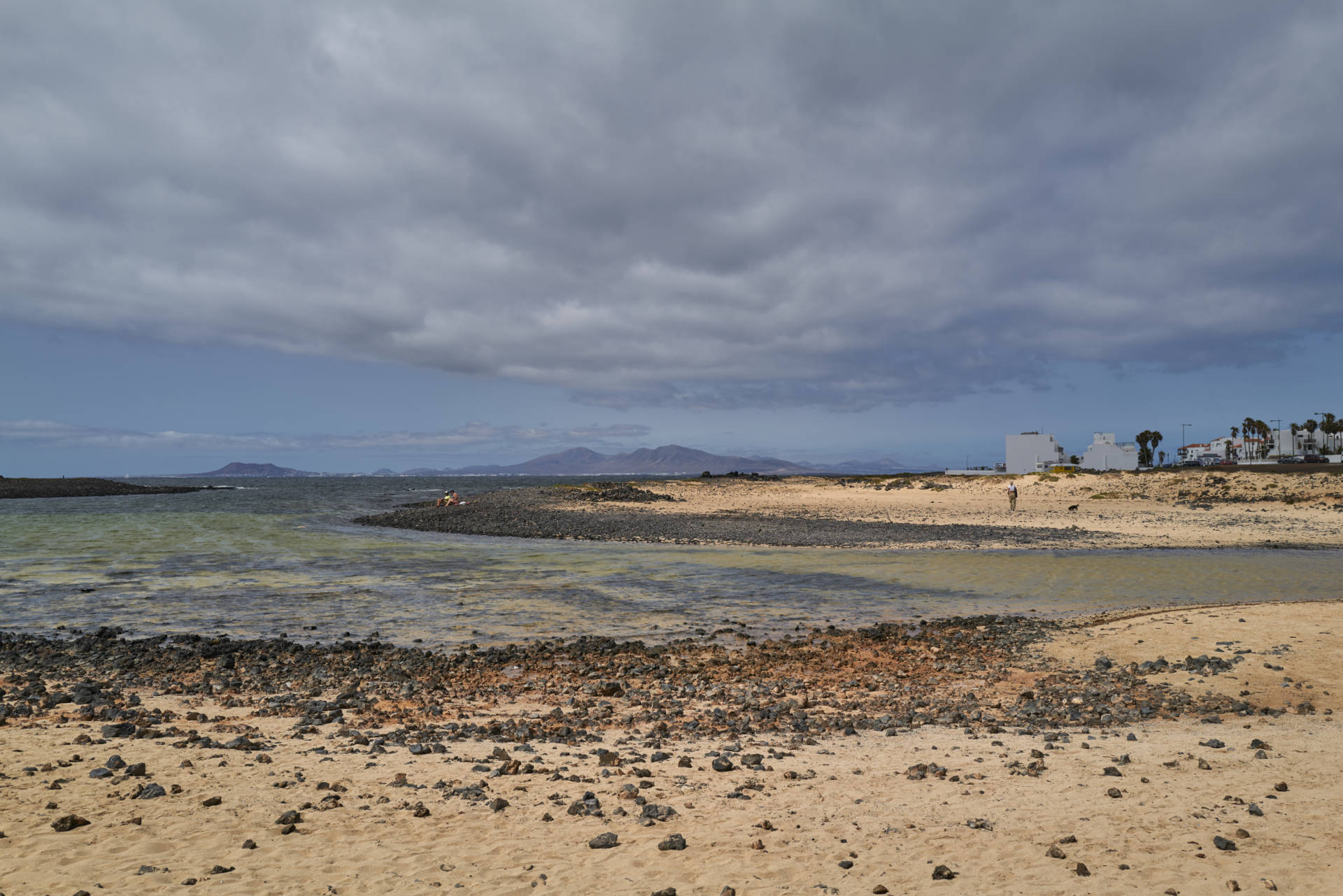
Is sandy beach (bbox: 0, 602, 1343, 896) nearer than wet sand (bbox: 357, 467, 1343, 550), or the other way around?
sandy beach (bbox: 0, 602, 1343, 896)

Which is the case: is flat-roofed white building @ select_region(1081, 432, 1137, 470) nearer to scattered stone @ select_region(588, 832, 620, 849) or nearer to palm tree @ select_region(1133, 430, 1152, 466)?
palm tree @ select_region(1133, 430, 1152, 466)

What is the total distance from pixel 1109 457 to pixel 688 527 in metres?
124

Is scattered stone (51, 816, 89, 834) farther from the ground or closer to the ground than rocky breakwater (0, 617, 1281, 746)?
farther from the ground

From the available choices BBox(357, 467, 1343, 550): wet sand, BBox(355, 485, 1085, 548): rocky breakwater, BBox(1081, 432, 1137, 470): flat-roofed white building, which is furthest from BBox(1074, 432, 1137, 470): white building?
BBox(355, 485, 1085, 548): rocky breakwater

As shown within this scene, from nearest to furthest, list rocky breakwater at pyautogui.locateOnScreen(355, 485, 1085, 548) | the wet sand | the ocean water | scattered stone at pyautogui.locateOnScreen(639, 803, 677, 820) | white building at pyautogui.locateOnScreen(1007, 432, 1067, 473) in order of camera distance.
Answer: scattered stone at pyautogui.locateOnScreen(639, 803, 677, 820)
the ocean water
the wet sand
rocky breakwater at pyautogui.locateOnScreen(355, 485, 1085, 548)
white building at pyautogui.locateOnScreen(1007, 432, 1067, 473)

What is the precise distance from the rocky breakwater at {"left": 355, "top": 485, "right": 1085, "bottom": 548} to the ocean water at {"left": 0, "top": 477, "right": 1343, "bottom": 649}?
3.11 meters

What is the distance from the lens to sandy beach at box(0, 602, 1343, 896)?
19.2 feet

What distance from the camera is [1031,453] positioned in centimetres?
13362

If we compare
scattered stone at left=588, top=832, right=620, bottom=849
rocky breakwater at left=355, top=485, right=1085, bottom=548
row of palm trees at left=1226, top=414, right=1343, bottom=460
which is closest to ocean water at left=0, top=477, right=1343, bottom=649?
rocky breakwater at left=355, top=485, right=1085, bottom=548

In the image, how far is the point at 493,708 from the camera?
10.7 meters

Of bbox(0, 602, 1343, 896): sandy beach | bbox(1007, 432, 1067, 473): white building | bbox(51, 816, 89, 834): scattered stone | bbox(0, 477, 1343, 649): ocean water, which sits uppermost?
bbox(1007, 432, 1067, 473): white building

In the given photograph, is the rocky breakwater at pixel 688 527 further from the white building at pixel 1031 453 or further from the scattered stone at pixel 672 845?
the white building at pixel 1031 453

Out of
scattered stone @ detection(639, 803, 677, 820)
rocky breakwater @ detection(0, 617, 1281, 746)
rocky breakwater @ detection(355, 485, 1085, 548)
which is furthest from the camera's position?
rocky breakwater @ detection(355, 485, 1085, 548)

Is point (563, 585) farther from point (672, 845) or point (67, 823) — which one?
point (672, 845)
